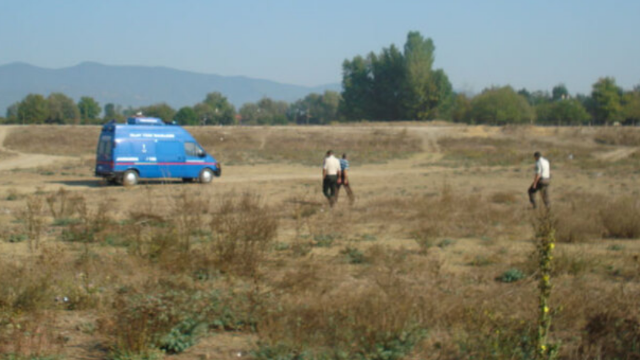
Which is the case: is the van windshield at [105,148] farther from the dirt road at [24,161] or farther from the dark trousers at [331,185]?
the dirt road at [24,161]

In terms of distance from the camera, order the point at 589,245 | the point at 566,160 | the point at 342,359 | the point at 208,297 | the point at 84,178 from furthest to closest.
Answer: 1. the point at 566,160
2. the point at 84,178
3. the point at 589,245
4. the point at 208,297
5. the point at 342,359

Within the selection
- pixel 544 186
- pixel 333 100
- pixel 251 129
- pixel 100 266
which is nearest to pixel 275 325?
pixel 100 266

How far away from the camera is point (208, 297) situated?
6.89 m

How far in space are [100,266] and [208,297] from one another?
2636mm

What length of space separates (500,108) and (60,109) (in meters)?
74.2

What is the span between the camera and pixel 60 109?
11806cm

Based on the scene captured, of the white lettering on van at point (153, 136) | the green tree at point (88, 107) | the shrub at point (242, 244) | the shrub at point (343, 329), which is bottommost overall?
the shrub at point (343, 329)

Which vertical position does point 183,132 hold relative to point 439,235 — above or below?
above

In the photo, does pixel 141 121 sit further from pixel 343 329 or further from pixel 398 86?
pixel 398 86

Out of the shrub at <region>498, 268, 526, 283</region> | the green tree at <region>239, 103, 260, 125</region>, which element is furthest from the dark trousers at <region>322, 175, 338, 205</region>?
the green tree at <region>239, 103, 260, 125</region>

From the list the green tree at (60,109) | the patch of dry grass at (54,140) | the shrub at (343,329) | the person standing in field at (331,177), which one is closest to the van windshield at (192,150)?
the person standing in field at (331,177)

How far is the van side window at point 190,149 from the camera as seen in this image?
29300 millimetres

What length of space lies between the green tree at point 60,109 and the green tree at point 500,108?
214 feet

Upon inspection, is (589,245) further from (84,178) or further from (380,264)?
(84,178)
